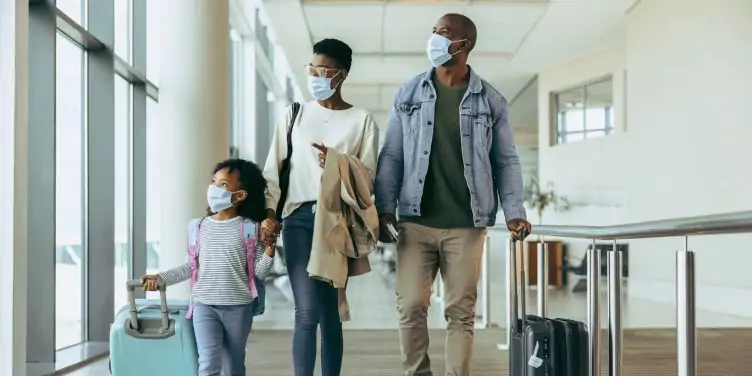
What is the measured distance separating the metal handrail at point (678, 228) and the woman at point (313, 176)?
89 cm

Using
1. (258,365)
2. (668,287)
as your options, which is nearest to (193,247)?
(258,365)

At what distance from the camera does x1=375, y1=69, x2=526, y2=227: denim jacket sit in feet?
10.9

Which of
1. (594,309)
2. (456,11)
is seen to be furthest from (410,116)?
(456,11)

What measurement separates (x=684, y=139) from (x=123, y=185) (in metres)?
6.52

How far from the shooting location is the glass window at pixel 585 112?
13.9 meters

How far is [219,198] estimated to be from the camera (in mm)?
3354

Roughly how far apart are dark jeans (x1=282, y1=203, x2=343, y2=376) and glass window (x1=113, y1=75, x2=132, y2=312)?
4.05m

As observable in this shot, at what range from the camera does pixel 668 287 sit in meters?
10.4

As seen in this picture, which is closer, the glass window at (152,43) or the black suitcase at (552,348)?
the black suitcase at (552,348)

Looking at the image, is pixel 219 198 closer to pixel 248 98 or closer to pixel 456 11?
pixel 456 11

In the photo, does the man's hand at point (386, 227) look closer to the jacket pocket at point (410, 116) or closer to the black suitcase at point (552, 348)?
the jacket pocket at point (410, 116)

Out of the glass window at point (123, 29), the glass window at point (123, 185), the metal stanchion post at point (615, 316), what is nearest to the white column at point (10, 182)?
the metal stanchion post at point (615, 316)

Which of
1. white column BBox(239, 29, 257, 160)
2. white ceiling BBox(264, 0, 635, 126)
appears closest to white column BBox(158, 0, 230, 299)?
white ceiling BBox(264, 0, 635, 126)

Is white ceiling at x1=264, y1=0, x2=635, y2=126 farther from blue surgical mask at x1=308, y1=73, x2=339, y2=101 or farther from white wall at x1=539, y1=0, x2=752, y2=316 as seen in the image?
blue surgical mask at x1=308, y1=73, x2=339, y2=101
